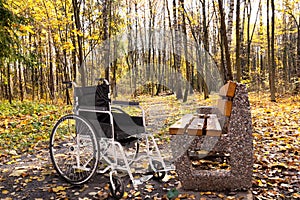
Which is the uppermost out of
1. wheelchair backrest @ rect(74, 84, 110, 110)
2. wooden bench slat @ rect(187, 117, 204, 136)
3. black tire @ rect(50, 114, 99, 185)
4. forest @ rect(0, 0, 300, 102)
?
forest @ rect(0, 0, 300, 102)

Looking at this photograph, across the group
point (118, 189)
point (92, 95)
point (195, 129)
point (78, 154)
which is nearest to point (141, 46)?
point (92, 95)

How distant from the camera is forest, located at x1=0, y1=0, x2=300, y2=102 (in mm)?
8594

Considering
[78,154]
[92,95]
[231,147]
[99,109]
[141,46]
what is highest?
[141,46]

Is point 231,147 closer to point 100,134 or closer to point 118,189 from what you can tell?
point 118,189

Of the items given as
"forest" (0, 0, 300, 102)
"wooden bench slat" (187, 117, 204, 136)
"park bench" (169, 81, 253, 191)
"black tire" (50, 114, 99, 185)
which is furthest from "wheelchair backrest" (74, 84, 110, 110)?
"forest" (0, 0, 300, 102)

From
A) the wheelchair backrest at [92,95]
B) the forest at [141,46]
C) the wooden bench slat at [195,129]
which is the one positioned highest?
the forest at [141,46]

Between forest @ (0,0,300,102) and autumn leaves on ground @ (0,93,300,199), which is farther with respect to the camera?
forest @ (0,0,300,102)

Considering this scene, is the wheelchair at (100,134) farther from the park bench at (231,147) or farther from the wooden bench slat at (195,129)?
the wooden bench slat at (195,129)

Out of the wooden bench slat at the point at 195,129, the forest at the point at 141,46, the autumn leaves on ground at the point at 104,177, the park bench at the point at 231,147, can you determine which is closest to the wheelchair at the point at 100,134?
the autumn leaves on ground at the point at 104,177

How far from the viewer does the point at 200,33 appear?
20.4 meters

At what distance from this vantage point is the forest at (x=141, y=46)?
338 inches

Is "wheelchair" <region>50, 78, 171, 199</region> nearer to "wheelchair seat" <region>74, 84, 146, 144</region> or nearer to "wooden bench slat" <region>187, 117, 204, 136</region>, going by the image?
"wheelchair seat" <region>74, 84, 146, 144</region>

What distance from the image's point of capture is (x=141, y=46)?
24.5m

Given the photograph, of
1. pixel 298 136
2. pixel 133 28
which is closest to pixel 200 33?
pixel 133 28
